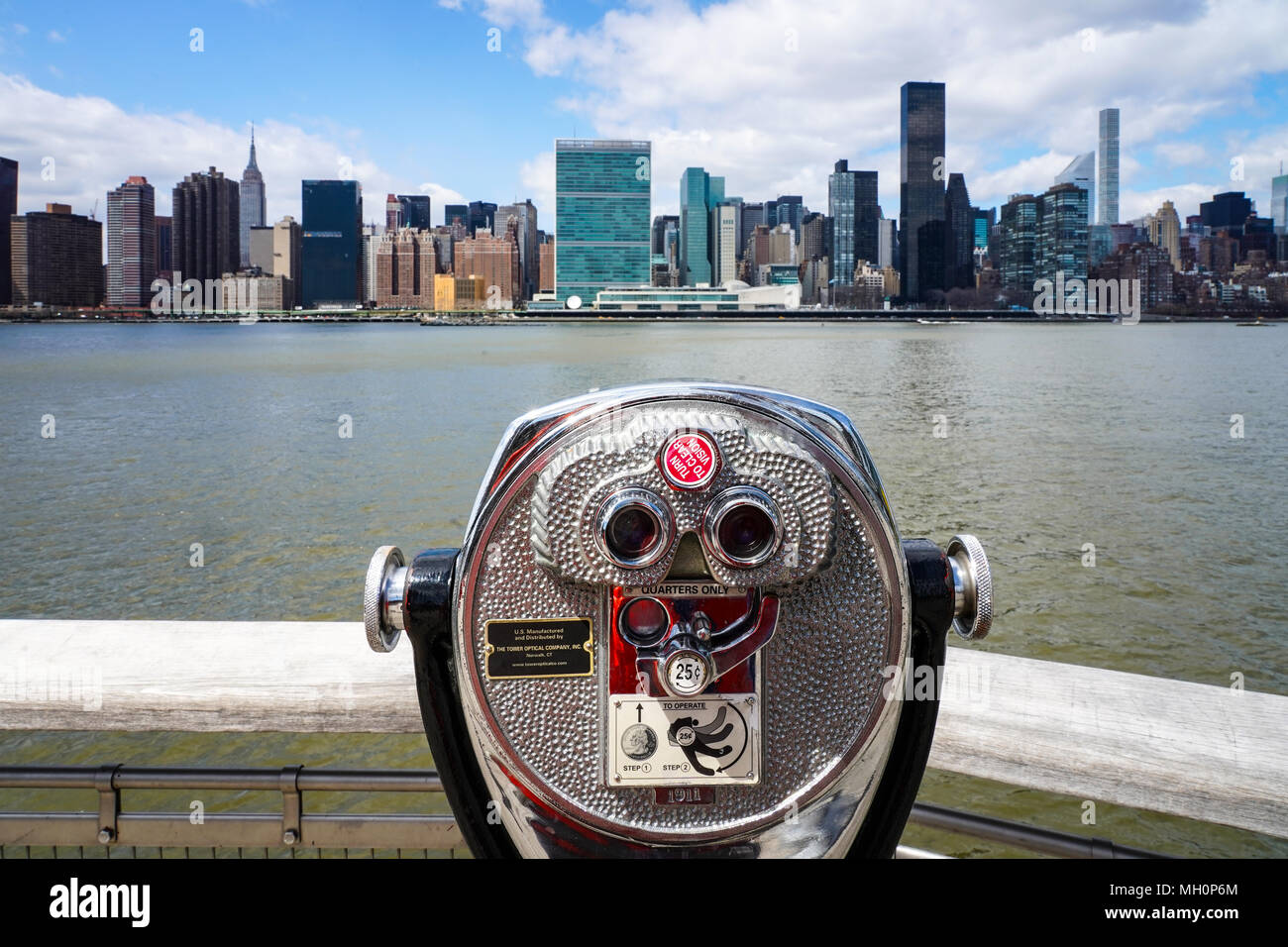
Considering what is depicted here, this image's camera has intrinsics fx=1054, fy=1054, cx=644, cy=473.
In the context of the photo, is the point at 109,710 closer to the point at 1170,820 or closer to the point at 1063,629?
the point at 1170,820

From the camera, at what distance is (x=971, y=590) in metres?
1.45

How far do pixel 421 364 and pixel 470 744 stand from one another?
184ft

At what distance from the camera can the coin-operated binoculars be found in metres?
1.29

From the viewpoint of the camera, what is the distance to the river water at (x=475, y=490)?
28.9 feet

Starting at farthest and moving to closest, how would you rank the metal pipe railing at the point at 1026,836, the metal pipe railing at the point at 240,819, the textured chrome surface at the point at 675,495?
the metal pipe railing at the point at 240,819 → the metal pipe railing at the point at 1026,836 → the textured chrome surface at the point at 675,495

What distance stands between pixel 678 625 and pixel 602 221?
478 feet

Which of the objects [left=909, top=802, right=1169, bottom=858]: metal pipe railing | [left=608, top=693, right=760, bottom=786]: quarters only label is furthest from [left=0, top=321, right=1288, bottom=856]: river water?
[left=608, top=693, right=760, bottom=786]: quarters only label

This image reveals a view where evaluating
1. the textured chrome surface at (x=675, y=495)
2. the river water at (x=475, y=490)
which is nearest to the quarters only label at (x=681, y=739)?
the textured chrome surface at (x=675, y=495)

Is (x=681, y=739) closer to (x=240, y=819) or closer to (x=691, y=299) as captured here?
(x=240, y=819)

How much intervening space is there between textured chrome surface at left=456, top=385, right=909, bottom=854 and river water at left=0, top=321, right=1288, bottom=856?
2.28 m

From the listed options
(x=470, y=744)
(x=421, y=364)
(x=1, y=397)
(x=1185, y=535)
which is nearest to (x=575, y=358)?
(x=421, y=364)

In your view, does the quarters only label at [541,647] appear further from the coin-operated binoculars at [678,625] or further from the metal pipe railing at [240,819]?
the metal pipe railing at [240,819]
